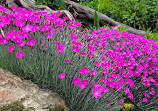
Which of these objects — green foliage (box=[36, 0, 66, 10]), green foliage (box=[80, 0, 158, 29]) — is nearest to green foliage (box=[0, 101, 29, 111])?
green foliage (box=[36, 0, 66, 10])

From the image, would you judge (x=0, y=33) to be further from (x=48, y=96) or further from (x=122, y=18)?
(x=122, y=18)

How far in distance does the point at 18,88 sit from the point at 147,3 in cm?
987

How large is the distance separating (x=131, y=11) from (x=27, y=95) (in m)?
8.63

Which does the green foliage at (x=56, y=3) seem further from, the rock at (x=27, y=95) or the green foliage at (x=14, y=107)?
the green foliage at (x=14, y=107)

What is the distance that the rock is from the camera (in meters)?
1.65

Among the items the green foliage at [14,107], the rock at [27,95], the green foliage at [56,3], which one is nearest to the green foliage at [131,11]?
the green foliage at [56,3]

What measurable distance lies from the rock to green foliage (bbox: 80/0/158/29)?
7.14 m

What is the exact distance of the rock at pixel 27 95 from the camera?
1649 mm

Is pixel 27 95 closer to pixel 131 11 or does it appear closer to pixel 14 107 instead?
pixel 14 107

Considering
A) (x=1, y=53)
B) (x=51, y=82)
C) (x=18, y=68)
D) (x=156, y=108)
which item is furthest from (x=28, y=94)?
(x=156, y=108)

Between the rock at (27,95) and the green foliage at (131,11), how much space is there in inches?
281

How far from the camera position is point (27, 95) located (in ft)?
5.77

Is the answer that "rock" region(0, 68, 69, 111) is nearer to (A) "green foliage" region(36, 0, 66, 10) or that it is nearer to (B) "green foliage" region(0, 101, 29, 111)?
(B) "green foliage" region(0, 101, 29, 111)

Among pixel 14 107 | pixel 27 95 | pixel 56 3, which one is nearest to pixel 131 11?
pixel 56 3
